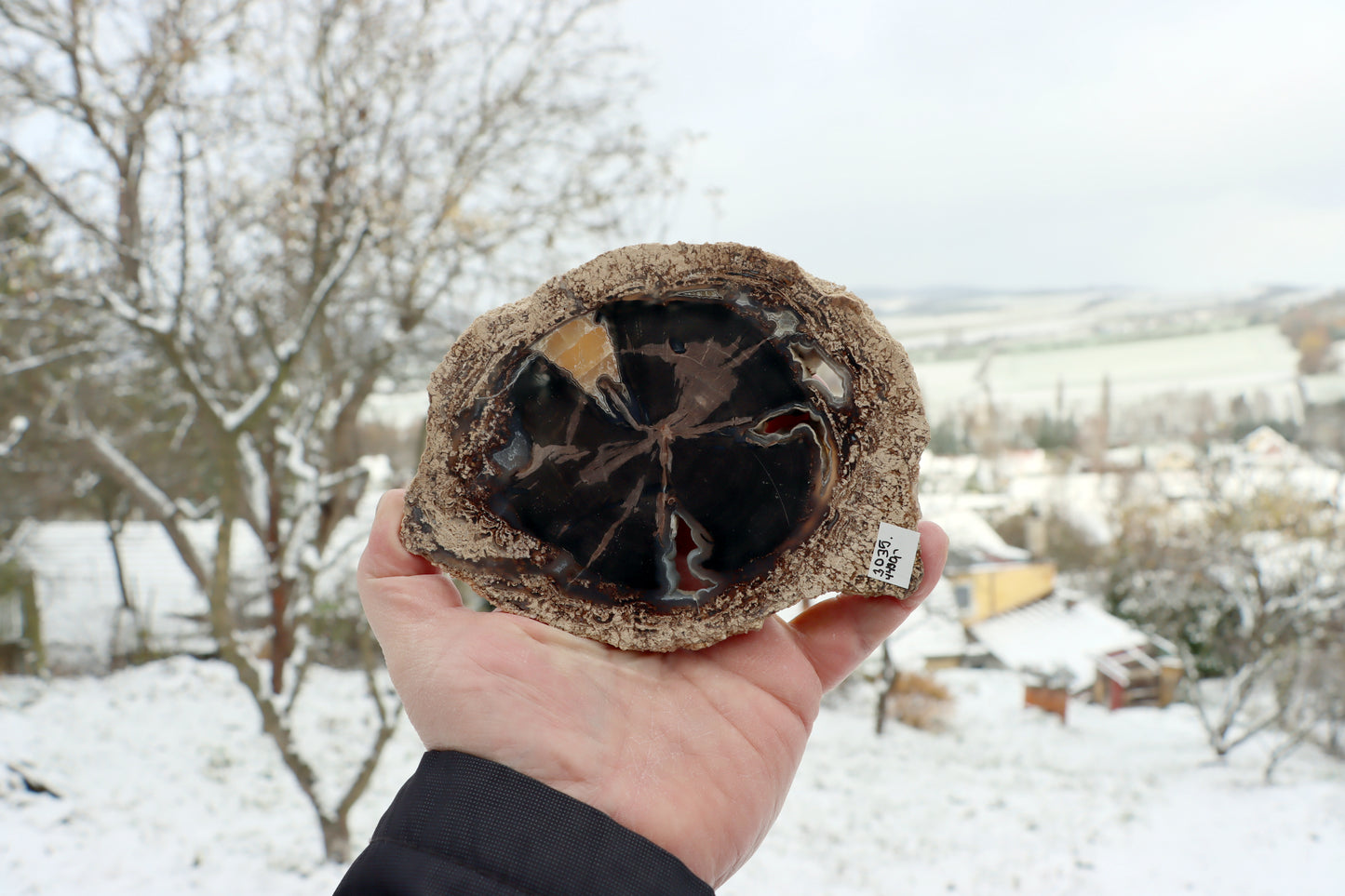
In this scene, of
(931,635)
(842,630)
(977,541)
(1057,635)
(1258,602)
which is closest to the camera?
(842,630)

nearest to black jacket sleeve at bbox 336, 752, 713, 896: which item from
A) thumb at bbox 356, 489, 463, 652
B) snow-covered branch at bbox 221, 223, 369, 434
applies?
thumb at bbox 356, 489, 463, 652

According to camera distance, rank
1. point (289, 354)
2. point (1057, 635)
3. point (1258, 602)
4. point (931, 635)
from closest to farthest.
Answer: point (289, 354) → point (1258, 602) → point (931, 635) → point (1057, 635)

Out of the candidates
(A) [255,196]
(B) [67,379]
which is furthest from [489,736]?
(B) [67,379]

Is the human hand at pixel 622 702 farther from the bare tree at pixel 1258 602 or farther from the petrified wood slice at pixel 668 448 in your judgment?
the bare tree at pixel 1258 602

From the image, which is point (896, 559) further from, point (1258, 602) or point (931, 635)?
point (931, 635)

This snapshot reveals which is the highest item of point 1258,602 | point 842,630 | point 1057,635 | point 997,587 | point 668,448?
point 668,448

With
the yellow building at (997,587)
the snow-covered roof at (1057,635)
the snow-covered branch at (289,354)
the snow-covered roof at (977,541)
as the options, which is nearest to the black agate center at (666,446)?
the snow-covered branch at (289,354)

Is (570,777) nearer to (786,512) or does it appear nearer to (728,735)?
(728,735)

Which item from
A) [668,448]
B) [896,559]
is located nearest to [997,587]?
[896,559]
